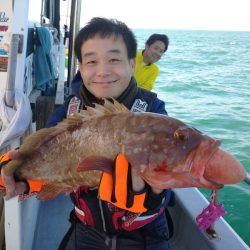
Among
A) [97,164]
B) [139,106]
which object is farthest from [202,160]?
[139,106]

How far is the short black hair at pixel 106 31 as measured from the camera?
1.89 m

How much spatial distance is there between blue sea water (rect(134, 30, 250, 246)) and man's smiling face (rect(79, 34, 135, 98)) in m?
3.36

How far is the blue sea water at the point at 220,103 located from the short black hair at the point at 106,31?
3301 millimetres

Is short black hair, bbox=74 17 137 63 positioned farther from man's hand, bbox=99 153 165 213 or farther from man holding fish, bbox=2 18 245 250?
man's hand, bbox=99 153 165 213

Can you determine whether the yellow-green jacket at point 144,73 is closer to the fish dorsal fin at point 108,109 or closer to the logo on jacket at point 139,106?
the logo on jacket at point 139,106

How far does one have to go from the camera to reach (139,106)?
6.50 feet

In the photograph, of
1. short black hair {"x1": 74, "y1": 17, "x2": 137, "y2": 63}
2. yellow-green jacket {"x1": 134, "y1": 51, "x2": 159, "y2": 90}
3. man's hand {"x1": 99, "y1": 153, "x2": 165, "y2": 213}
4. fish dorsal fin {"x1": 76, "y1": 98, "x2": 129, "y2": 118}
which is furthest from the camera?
yellow-green jacket {"x1": 134, "y1": 51, "x2": 159, "y2": 90}

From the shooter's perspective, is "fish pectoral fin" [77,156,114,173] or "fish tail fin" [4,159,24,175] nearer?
"fish pectoral fin" [77,156,114,173]

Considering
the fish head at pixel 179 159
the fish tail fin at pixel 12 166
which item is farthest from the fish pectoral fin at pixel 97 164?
the fish tail fin at pixel 12 166

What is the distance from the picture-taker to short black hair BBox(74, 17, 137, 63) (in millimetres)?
1894

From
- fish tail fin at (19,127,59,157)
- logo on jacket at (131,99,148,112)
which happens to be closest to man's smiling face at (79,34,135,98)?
logo on jacket at (131,99,148,112)

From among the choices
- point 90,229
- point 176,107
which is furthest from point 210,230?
point 176,107

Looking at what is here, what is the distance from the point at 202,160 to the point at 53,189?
34.3 inches

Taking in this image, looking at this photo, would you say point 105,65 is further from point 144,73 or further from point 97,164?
point 144,73
